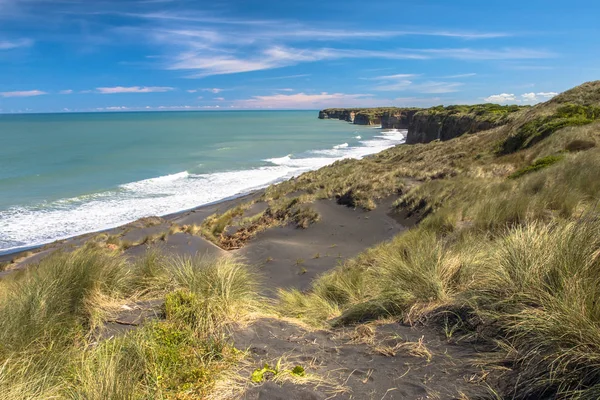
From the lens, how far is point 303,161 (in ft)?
154

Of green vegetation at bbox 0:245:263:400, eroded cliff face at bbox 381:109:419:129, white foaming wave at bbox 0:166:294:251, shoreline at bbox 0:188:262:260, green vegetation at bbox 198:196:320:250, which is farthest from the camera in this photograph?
eroded cliff face at bbox 381:109:419:129

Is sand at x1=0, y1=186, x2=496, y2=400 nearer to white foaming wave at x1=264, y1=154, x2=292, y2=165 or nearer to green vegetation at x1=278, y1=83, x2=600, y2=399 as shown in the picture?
green vegetation at x1=278, y1=83, x2=600, y2=399

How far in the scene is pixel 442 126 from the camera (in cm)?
4856

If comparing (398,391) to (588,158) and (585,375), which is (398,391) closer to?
(585,375)

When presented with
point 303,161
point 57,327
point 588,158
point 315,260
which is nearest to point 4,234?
point 315,260

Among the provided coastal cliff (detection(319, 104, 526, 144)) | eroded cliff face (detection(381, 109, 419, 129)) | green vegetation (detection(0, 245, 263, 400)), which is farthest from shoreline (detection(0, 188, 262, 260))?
eroded cliff face (detection(381, 109, 419, 129))

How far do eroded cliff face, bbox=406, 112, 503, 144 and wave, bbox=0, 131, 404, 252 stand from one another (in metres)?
18.4

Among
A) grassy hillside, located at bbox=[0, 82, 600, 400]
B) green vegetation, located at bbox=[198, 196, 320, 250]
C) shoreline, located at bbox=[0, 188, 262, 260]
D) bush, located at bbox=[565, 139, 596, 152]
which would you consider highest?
bush, located at bbox=[565, 139, 596, 152]

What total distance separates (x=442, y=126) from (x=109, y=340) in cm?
5043

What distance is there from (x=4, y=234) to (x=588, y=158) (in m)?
26.2

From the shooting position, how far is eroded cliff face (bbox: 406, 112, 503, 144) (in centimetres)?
3759

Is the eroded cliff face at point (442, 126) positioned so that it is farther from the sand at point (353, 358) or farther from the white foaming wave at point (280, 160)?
the sand at point (353, 358)

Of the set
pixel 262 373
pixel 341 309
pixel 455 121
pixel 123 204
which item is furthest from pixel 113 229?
pixel 455 121

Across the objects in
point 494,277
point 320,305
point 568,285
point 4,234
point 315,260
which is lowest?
point 4,234
